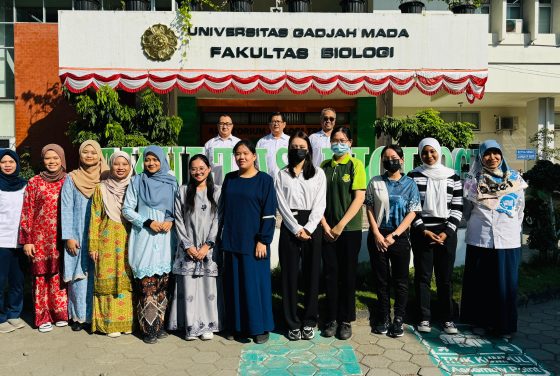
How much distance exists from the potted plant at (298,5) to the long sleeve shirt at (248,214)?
619cm

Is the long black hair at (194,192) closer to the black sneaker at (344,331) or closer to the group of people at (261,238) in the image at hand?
the group of people at (261,238)

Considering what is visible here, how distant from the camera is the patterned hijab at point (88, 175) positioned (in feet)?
12.3

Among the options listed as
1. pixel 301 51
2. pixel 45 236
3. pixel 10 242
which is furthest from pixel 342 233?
pixel 301 51

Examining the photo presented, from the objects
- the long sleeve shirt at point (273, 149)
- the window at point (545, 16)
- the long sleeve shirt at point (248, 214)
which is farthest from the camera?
the window at point (545, 16)

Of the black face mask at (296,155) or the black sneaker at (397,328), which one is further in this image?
the black sneaker at (397,328)

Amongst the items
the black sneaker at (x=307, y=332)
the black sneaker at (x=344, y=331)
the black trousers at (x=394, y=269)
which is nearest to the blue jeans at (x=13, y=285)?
the black sneaker at (x=307, y=332)

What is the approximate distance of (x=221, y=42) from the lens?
827cm

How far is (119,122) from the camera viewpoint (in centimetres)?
760

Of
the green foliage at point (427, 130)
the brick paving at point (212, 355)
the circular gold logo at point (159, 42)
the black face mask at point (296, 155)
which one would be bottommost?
the brick paving at point (212, 355)

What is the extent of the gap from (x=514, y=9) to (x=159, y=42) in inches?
447

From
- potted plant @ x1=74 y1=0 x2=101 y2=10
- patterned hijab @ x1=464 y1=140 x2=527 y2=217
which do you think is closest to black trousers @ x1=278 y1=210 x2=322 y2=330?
patterned hijab @ x1=464 y1=140 x2=527 y2=217

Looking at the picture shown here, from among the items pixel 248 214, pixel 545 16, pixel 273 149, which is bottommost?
pixel 248 214

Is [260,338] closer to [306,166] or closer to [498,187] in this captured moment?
[306,166]

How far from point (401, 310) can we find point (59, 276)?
124 inches
